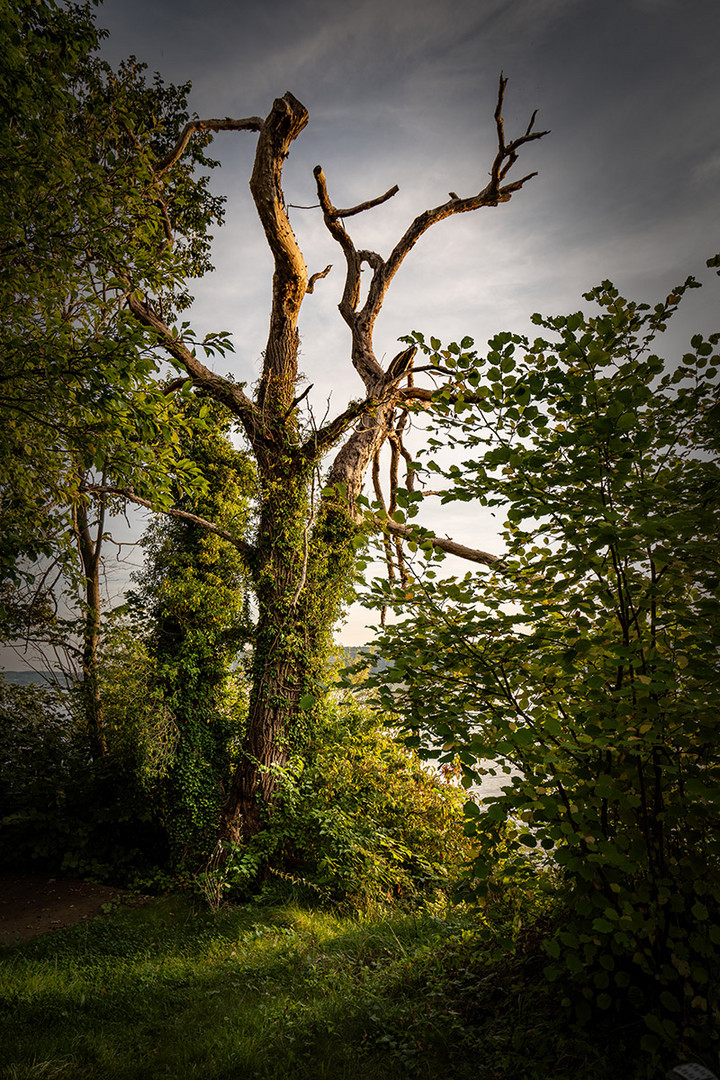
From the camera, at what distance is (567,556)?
214cm

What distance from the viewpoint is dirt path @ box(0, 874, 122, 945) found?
6406mm

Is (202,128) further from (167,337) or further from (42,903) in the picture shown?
(42,903)

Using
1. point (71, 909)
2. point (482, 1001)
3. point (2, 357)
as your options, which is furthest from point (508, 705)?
point (71, 909)

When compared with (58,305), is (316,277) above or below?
above

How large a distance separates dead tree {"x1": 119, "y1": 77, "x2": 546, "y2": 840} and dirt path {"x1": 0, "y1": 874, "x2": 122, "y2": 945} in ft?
7.84

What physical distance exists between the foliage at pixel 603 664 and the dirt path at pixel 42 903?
6.77m

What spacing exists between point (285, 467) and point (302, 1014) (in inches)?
243

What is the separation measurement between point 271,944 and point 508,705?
13.2ft

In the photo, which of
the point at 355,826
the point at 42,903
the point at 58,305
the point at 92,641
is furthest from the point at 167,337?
the point at 42,903

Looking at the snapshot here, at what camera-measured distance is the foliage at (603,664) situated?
1821mm

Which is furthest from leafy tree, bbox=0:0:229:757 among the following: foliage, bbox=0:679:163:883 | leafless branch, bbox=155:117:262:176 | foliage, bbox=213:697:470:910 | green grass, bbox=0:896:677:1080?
foliage, bbox=0:679:163:883

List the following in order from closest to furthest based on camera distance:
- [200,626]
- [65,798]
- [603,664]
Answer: [603,664] → [200,626] → [65,798]

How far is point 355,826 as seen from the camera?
632cm

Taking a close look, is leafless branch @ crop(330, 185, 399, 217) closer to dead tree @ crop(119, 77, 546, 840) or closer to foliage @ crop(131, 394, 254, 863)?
dead tree @ crop(119, 77, 546, 840)
